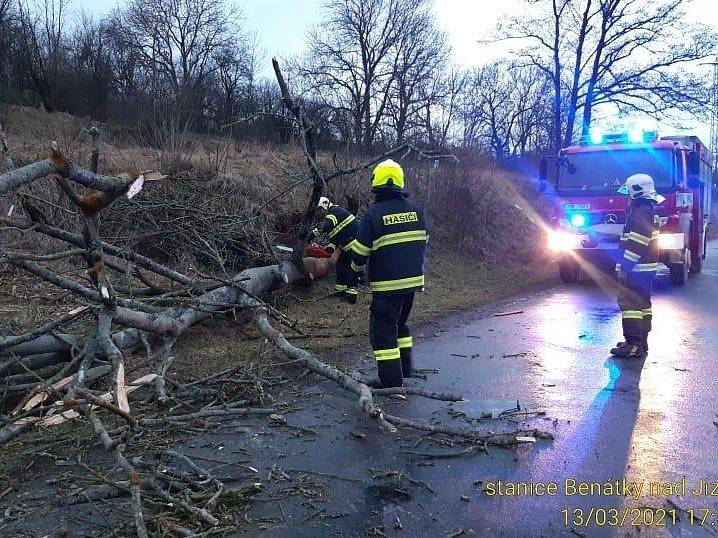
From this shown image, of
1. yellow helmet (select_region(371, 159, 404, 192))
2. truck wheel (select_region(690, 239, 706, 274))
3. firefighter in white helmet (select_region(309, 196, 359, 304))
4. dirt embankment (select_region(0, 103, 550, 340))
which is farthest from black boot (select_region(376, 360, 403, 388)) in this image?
truck wheel (select_region(690, 239, 706, 274))

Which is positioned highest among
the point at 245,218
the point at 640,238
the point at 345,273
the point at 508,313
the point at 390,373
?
the point at 245,218

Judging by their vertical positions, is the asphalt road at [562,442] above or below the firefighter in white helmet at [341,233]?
below

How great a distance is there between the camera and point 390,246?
4.85 meters

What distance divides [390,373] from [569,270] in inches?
316

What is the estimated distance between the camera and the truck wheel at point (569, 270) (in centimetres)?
1151

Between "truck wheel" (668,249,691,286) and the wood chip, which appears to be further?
"truck wheel" (668,249,691,286)

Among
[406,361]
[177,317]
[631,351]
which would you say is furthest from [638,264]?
[177,317]

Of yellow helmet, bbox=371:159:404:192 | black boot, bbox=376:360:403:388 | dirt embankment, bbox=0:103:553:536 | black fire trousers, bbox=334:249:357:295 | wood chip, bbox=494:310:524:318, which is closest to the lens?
dirt embankment, bbox=0:103:553:536

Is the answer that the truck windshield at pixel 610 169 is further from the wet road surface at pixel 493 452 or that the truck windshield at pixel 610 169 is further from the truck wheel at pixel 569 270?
the wet road surface at pixel 493 452

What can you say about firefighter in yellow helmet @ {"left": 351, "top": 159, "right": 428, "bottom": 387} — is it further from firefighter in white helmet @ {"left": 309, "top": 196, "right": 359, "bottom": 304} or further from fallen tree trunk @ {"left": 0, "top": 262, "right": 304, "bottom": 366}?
firefighter in white helmet @ {"left": 309, "top": 196, "right": 359, "bottom": 304}

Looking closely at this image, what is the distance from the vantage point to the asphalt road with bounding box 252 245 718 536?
117 inches

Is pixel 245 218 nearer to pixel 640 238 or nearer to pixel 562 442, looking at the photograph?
pixel 640 238

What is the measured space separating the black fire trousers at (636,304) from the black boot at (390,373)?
8.76ft

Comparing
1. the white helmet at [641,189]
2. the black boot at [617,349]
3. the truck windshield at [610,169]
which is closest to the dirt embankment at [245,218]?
the truck windshield at [610,169]
